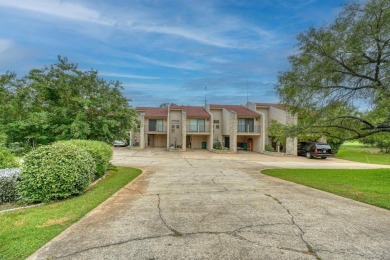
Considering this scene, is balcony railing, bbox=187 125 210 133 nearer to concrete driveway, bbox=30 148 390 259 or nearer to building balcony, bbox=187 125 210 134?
building balcony, bbox=187 125 210 134

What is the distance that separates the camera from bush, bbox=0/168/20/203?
6223mm

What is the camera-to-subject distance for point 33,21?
11367mm

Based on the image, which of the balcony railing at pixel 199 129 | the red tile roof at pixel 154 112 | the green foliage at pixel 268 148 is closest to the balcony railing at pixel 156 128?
the red tile roof at pixel 154 112

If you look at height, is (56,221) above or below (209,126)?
below

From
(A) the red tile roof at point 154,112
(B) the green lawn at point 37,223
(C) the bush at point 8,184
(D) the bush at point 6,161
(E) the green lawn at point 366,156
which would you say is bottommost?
(E) the green lawn at point 366,156

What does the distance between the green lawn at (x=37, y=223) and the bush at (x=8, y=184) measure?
1198 millimetres

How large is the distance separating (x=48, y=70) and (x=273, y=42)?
553 inches

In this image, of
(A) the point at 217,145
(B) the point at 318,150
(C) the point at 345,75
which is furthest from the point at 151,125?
(C) the point at 345,75

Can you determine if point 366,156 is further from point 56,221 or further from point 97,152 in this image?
point 56,221

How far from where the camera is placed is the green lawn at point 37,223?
139 inches

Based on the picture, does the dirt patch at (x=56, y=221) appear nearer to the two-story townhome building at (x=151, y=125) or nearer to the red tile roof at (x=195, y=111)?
the two-story townhome building at (x=151, y=125)

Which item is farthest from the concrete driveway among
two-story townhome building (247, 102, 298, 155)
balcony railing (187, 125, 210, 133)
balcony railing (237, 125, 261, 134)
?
balcony railing (187, 125, 210, 133)

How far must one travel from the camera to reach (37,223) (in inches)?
180

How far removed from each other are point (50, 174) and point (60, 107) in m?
6.28
